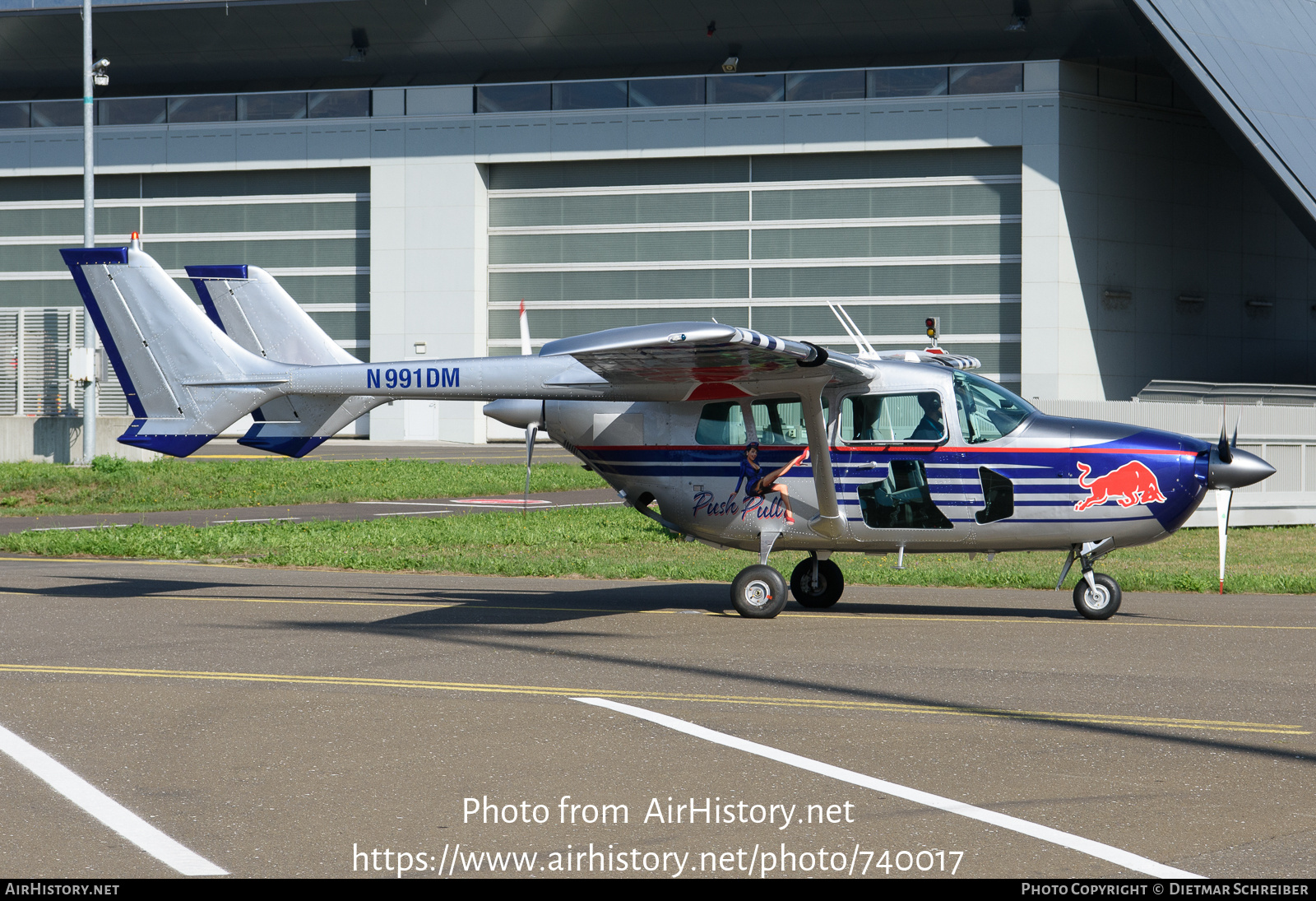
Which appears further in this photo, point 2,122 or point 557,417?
point 2,122

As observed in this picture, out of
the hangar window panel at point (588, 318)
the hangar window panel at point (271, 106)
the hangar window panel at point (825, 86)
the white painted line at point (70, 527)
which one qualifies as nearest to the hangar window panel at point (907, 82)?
the hangar window panel at point (825, 86)

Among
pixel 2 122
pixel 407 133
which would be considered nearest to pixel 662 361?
pixel 407 133

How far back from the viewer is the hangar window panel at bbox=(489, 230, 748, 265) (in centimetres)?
4556

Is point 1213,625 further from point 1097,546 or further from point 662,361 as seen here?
point 662,361

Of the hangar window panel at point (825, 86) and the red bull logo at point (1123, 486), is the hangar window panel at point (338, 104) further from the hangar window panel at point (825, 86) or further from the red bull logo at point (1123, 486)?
the red bull logo at point (1123, 486)

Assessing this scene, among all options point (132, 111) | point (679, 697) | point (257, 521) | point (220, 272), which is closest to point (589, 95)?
point (132, 111)

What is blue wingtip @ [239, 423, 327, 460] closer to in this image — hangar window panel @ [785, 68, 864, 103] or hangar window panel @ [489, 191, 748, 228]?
hangar window panel @ [489, 191, 748, 228]

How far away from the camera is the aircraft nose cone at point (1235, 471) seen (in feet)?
39.1

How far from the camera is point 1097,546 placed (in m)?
12.4

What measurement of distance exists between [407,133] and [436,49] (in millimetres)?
2922

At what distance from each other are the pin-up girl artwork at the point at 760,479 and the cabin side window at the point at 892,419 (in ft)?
1.60

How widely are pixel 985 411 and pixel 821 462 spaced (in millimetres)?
1535

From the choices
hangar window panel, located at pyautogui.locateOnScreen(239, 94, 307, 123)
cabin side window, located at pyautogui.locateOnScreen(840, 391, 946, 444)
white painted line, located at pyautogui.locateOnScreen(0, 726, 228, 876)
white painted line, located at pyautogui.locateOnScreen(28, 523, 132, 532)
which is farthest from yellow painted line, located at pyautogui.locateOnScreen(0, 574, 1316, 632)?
hangar window panel, located at pyautogui.locateOnScreen(239, 94, 307, 123)

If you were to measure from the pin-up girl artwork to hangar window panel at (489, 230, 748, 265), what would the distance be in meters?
32.9
